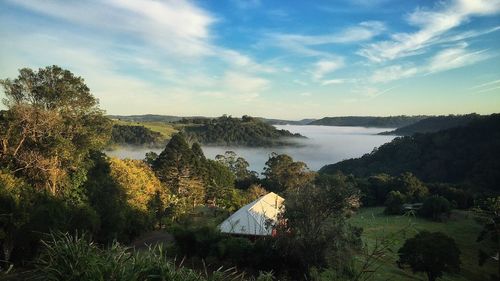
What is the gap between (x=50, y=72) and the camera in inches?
765

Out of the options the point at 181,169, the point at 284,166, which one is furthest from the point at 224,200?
the point at 284,166

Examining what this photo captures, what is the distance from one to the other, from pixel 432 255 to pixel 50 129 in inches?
756

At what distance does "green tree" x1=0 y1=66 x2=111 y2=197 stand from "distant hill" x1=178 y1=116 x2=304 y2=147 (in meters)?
108

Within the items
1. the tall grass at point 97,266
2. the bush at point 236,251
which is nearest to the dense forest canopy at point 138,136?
the bush at point 236,251

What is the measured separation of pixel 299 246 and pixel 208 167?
30638 millimetres

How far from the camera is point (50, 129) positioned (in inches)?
713

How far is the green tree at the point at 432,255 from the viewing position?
62.8 ft

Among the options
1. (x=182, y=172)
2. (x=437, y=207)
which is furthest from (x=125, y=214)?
(x=437, y=207)

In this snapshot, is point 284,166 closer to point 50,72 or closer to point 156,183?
point 156,183

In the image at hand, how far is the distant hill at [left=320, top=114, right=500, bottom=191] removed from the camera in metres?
67.1

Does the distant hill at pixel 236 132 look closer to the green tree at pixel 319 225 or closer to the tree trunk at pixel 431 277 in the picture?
the tree trunk at pixel 431 277

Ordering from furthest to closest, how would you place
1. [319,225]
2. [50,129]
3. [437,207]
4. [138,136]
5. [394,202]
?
[138,136] < [394,202] < [437,207] < [50,129] < [319,225]

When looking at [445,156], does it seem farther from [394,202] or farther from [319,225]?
[319,225]

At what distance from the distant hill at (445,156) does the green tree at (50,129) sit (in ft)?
197
